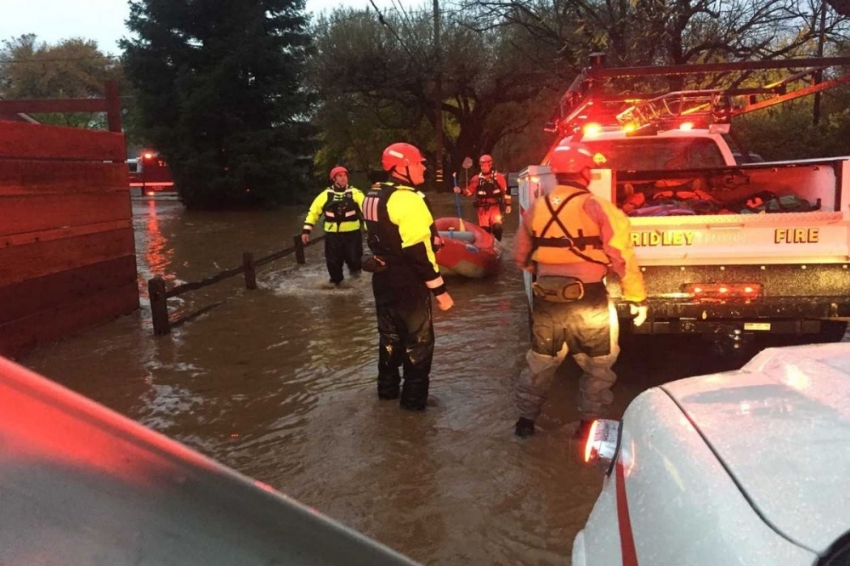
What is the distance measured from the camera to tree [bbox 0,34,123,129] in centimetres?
5612

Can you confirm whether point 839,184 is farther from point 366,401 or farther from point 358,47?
point 358,47

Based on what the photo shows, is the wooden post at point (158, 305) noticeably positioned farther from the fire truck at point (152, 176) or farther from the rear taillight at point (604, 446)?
the fire truck at point (152, 176)

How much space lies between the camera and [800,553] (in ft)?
4.29

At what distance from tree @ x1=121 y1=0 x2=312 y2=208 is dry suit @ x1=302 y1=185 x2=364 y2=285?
1851 centimetres

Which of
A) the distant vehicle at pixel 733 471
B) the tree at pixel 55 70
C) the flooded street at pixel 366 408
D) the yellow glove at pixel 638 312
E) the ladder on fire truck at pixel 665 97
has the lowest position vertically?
the flooded street at pixel 366 408

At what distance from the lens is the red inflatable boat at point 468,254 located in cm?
1065

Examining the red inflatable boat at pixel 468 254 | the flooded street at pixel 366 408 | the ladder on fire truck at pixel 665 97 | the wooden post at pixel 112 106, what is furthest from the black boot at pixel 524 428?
the wooden post at pixel 112 106

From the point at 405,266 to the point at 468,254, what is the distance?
17.7ft

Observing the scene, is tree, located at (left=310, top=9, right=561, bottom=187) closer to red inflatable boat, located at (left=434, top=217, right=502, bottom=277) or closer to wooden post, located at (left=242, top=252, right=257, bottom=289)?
red inflatable boat, located at (left=434, top=217, right=502, bottom=277)

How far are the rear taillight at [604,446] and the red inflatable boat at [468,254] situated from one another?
799 cm

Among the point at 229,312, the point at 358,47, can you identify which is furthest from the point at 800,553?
the point at 358,47

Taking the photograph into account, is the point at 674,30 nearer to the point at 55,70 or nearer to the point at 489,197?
the point at 489,197

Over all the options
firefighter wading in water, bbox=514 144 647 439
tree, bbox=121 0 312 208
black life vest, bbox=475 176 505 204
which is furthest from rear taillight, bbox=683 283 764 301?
tree, bbox=121 0 312 208

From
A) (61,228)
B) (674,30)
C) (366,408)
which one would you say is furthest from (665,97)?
(674,30)
